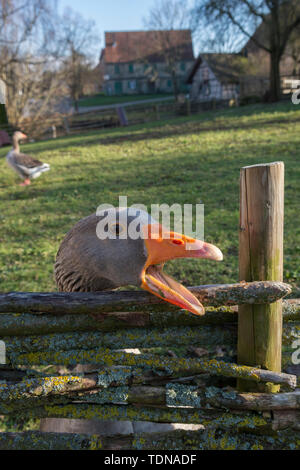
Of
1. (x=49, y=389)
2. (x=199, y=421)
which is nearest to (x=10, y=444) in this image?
(x=49, y=389)

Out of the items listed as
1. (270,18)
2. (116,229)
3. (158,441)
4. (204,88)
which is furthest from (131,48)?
(158,441)

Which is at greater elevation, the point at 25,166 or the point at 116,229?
the point at 25,166

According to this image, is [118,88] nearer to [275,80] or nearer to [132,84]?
[132,84]

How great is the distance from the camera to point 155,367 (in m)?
2.16

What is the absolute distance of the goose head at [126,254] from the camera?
5.73ft

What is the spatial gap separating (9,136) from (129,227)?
2105 centimetres

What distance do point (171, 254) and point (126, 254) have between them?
10.3 inches

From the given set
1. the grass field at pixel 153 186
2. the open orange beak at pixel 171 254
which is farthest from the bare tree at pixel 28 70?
the open orange beak at pixel 171 254

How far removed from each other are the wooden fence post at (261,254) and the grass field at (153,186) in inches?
88.6

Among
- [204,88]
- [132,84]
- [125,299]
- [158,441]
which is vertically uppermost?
[132,84]

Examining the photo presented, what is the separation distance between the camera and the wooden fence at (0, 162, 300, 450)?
2.07 metres

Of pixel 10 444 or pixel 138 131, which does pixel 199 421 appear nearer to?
pixel 10 444

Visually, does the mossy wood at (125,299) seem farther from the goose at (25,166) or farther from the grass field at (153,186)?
the goose at (25,166)

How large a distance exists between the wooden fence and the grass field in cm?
228
